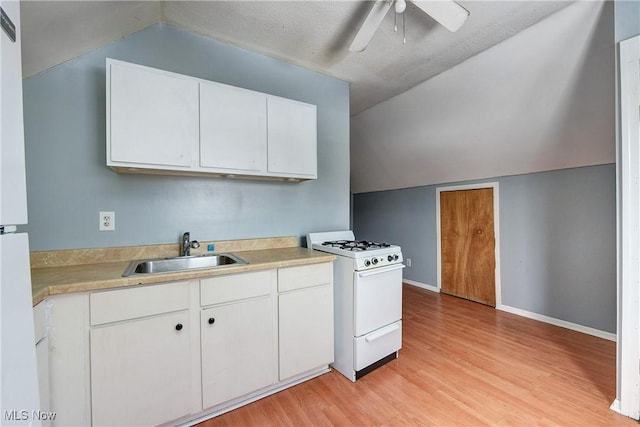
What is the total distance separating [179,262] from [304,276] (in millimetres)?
885

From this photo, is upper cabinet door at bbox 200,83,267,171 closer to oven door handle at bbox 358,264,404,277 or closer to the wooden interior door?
oven door handle at bbox 358,264,404,277

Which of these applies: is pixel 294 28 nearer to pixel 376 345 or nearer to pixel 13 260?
pixel 13 260

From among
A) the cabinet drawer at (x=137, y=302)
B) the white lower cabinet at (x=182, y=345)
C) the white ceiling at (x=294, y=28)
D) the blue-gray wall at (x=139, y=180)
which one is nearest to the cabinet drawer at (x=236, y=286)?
the white lower cabinet at (x=182, y=345)

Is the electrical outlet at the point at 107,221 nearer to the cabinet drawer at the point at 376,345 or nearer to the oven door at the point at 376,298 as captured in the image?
the oven door at the point at 376,298

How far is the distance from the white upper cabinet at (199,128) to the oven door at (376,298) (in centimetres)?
98

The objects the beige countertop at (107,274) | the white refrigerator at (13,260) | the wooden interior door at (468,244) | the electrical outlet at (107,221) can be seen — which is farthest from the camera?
the wooden interior door at (468,244)

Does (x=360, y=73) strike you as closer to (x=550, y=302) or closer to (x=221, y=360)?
(x=221, y=360)

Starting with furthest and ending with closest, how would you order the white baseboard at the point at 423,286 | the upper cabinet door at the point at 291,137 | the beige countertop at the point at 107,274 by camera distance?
the white baseboard at the point at 423,286 → the upper cabinet door at the point at 291,137 → the beige countertop at the point at 107,274

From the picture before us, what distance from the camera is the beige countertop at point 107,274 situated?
1.18 meters

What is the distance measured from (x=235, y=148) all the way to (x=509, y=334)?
10.2 feet

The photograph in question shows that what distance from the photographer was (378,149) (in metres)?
4.10

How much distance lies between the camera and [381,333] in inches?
80.4

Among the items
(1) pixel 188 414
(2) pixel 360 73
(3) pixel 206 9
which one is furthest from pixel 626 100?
(1) pixel 188 414

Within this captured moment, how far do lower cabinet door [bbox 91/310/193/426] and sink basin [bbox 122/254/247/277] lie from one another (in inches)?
14.7
